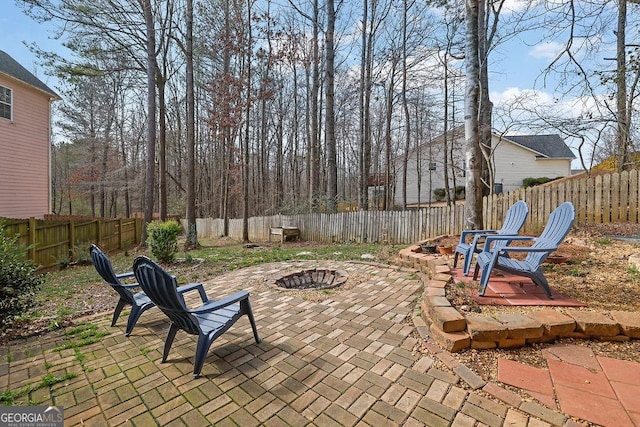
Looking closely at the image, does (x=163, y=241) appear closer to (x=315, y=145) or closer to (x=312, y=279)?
(x=312, y=279)

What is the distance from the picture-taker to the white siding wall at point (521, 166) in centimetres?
1938

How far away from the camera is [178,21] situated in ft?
31.8

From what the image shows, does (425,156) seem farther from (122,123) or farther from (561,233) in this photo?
(122,123)

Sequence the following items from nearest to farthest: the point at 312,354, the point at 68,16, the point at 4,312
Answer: the point at 312,354 → the point at 4,312 → the point at 68,16

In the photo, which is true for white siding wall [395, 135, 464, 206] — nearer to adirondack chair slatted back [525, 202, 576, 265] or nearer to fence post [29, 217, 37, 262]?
adirondack chair slatted back [525, 202, 576, 265]

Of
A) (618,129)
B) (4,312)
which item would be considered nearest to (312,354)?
(4,312)

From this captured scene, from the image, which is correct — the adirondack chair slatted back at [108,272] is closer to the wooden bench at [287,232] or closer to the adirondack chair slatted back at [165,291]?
the adirondack chair slatted back at [165,291]

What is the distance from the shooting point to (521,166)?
19.5 metres

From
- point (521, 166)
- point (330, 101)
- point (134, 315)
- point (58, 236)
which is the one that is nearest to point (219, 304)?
point (134, 315)

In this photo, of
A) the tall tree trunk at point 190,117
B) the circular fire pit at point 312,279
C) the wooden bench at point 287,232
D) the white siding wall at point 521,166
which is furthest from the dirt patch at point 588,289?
the white siding wall at point 521,166

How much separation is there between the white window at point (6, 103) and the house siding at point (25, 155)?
123mm

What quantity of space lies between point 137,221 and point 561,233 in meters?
15.1

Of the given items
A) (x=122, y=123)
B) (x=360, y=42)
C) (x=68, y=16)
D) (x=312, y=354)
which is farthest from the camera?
(x=122, y=123)

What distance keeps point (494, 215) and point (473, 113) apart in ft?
10.7
